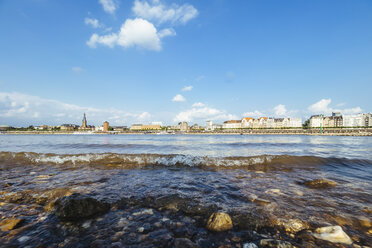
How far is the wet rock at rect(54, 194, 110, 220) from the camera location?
120 inches

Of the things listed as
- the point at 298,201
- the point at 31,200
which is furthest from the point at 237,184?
the point at 31,200

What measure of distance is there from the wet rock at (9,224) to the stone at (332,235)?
5226 millimetres

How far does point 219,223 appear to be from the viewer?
106 inches

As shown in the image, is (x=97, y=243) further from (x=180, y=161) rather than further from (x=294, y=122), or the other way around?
(x=294, y=122)

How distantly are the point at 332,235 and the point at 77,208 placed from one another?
4.60 meters

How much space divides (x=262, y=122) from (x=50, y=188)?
18604cm

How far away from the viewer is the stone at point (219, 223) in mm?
2639

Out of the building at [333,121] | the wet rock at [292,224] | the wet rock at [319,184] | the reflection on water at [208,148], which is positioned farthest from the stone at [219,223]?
the building at [333,121]

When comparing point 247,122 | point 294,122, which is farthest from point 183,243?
point 294,122

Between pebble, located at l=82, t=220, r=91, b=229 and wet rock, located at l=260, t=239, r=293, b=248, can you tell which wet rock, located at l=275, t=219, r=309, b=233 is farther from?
pebble, located at l=82, t=220, r=91, b=229

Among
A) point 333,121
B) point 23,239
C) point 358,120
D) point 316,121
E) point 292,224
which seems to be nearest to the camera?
point 23,239

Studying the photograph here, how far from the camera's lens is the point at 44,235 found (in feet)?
8.16

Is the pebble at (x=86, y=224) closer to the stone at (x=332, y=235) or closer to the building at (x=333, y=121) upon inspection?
the stone at (x=332, y=235)

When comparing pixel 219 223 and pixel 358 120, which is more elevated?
pixel 358 120
